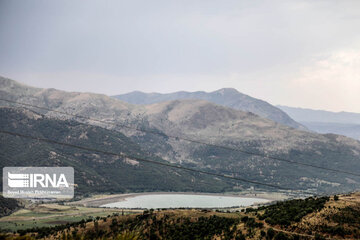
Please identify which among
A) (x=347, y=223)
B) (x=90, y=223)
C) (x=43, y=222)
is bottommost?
(x=43, y=222)

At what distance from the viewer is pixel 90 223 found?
139 meters

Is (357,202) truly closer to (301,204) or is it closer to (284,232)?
(301,204)

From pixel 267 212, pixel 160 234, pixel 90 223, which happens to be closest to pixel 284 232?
pixel 267 212

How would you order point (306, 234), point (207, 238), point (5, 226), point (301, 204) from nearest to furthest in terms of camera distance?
1. point (306, 234)
2. point (207, 238)
3. point (301, 204)
4. point (5, 226)

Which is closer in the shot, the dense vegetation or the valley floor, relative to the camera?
the valley floor

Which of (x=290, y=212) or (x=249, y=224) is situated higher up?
(x=290, y=212)

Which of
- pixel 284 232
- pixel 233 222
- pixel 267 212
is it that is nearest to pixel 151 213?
pixel 233 222

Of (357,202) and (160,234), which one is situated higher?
(357,202)

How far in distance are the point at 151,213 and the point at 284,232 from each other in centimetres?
5340

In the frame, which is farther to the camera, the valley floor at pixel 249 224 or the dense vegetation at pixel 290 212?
the dense vegetation at pixel 290 212

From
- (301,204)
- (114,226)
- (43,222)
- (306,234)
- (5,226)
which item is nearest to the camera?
(306,234)

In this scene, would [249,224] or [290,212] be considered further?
[290,212]

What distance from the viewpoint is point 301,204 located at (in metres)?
118

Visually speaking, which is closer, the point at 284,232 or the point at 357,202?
the point at 284,232
